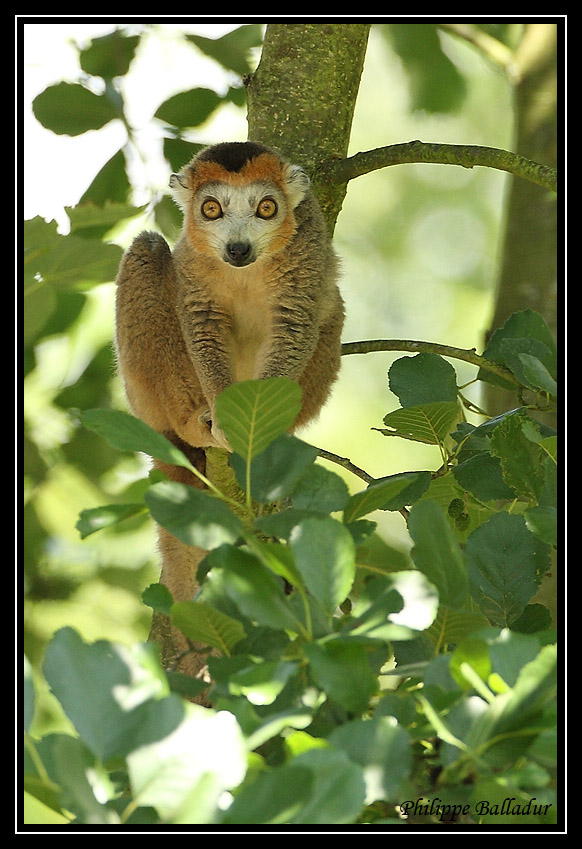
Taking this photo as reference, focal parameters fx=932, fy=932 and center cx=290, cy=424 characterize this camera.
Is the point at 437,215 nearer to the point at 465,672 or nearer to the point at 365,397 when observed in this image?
the point at 365,397

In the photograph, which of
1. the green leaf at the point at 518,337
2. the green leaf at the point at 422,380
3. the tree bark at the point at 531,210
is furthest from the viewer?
the tree bark at the point at 531,210

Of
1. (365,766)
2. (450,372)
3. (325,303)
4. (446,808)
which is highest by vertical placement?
(325,303)

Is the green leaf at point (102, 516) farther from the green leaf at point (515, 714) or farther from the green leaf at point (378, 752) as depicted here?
the green leaf at point (515, 714)

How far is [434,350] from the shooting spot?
3.45m

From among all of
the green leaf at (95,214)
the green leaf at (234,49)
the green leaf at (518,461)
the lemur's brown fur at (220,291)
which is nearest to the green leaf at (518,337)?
the green leaf at (518,461)

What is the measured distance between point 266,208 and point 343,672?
2979 mm

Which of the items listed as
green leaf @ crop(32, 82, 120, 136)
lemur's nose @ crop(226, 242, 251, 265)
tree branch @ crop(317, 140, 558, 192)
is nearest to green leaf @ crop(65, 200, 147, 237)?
tree branch @ crop(317, 140, 558, 192)

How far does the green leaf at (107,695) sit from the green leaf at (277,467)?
434mm

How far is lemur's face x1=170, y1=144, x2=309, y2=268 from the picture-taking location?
4.04 meters

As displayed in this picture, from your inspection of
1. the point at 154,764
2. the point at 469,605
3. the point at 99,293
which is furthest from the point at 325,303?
the point at 154,764

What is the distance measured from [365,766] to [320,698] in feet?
0.66

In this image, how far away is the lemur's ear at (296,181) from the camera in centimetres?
395

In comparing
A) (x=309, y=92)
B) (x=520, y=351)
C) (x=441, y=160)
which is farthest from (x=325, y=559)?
(x=309, y=92)

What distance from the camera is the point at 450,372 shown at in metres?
2.73
